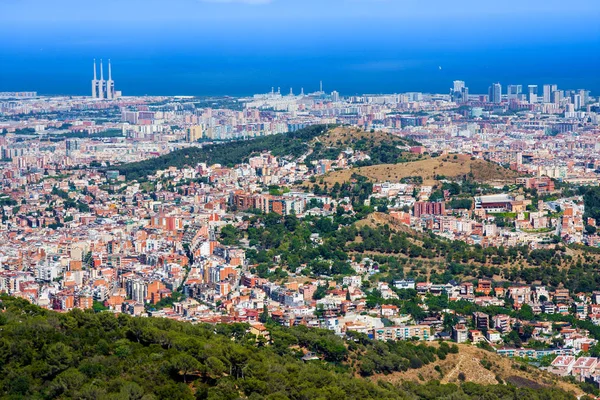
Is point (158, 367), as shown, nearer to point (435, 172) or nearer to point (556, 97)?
point (435, 172)

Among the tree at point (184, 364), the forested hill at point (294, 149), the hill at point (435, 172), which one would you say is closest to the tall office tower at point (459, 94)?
the forested hill at point (294, 149)

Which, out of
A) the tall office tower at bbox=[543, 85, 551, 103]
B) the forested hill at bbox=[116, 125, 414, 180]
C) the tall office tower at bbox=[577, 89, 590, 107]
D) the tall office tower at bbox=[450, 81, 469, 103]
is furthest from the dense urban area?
the tall office tower at bbox=[450, 81, 469, 103]

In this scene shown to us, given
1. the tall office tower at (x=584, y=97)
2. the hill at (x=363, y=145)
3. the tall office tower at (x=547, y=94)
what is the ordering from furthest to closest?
the tall office tower at (x=547, y=94)
the tall office tower at (x=584, y=97)
the hill at (x=363, y=145)

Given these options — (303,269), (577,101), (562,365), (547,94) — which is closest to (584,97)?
(577,101)

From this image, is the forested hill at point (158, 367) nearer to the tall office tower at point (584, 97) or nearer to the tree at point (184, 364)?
the tree at point (184, 364)

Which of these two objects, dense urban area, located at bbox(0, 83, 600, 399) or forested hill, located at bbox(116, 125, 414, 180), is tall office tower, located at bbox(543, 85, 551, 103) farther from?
forested hill, located at bbox(116, 125, 414, 180)

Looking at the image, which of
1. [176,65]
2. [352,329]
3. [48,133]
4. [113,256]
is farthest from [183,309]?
[176,65]
